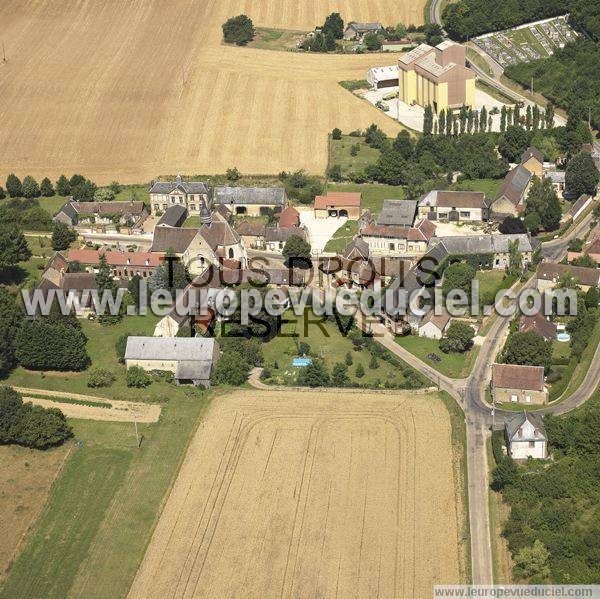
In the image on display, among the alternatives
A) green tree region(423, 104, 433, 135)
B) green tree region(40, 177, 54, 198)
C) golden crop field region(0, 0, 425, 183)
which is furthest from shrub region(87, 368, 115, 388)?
green tree region(423, 104, 433, 135)

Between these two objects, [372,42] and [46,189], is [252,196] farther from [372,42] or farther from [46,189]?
[372,42]

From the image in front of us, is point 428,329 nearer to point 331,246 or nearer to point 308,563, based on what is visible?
point 331,246

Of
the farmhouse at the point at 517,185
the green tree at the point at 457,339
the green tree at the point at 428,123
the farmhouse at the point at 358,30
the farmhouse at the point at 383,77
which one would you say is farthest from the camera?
the farmhouse at the point at 358,30

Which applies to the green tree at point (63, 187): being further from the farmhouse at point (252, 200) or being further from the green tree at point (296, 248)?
the green tree at point (296, 248)

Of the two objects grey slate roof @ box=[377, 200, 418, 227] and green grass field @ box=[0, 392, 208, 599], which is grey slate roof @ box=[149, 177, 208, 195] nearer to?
grey slate roof @ box=[377, 200, 418, 227]

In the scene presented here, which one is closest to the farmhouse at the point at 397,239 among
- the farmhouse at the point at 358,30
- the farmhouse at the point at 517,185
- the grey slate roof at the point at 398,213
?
the grey slate roof at the point at 398,213

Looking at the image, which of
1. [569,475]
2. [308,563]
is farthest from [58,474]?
[569,475]

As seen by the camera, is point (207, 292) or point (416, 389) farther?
point (207, 292)
